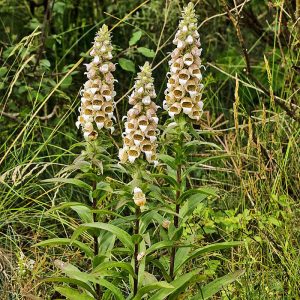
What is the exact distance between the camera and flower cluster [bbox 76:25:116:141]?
3137mm

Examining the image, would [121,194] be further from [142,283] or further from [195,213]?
[195,213]

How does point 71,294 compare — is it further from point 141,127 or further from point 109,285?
point 141,127

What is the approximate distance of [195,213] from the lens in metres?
4.19

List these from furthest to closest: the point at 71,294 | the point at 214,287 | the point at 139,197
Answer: the point at 214,287
the point at 71,294
the point at 139,197

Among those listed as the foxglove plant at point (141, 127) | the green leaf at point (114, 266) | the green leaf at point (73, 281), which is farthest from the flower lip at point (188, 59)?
the green leaf at point (73, 281)

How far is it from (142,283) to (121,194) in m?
0.40

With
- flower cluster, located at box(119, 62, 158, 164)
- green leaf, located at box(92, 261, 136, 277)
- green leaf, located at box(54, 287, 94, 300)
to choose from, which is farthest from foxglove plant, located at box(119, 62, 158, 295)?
green leaf, located at box(54, 287, 94, 300)

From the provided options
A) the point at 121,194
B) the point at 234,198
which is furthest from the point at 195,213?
the point at 121,194

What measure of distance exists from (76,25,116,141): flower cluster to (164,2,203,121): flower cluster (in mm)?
240

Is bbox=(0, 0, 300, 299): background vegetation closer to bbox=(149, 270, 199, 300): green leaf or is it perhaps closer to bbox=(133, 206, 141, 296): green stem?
bbox=(149, 270, 199, 300): green leaf

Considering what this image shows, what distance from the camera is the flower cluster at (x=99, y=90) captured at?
3.14 meters

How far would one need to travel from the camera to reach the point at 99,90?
10.3 feet

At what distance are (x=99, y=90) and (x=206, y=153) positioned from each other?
6.74 ft

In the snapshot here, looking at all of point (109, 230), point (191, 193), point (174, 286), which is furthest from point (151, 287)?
point (191, 193)
